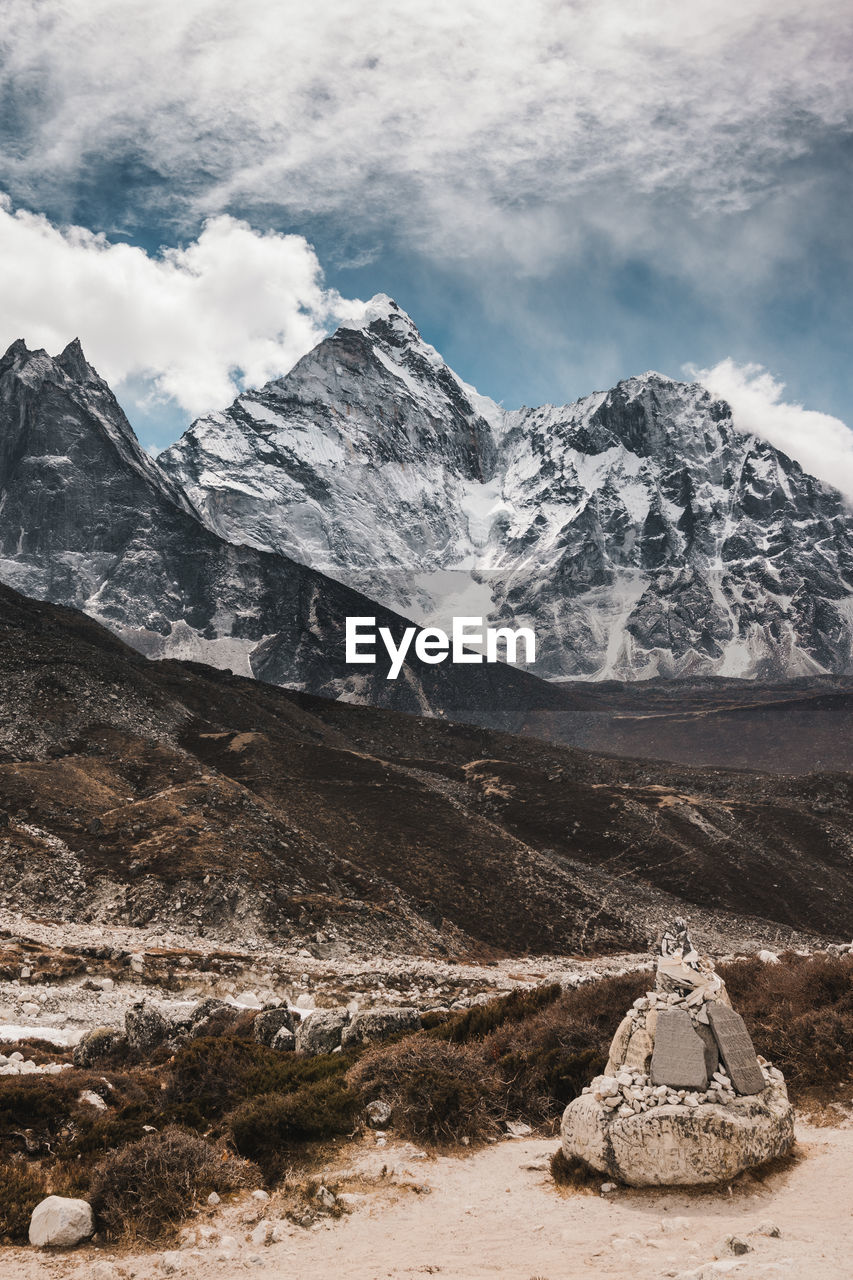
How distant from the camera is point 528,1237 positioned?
479 inches

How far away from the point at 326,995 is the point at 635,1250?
77.7 ft

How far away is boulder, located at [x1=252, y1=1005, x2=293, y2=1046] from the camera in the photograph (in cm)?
2267

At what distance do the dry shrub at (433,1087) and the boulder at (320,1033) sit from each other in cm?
291

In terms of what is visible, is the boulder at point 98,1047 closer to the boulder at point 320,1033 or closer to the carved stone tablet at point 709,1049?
the boulder at point 320,1033

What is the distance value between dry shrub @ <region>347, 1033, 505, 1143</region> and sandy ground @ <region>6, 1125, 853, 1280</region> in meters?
2.05

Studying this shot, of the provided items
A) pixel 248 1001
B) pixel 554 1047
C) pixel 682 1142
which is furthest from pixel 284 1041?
pixel 682 1142

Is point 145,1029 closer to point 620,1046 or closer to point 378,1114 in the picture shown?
point 378,1114

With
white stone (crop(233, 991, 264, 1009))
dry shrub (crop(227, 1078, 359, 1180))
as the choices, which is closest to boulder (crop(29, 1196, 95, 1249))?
dry shrub (crop(227, 1078, 359, 1180))

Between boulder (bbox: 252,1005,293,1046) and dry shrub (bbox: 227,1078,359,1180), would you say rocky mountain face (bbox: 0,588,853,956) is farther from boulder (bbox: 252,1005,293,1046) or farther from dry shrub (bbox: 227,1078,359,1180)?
dry shrub (bbox: 227,1078,359,1180)

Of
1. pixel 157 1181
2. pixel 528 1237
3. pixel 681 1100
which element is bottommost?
pixel 528 1237

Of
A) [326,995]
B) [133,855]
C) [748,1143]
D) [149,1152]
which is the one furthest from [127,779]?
[748,1143]

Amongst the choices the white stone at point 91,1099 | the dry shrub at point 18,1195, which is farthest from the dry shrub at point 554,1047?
the dry shrub at point 18,1195

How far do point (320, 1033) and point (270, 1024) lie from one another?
6.51 ft

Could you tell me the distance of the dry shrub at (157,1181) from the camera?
12750 millimetres
